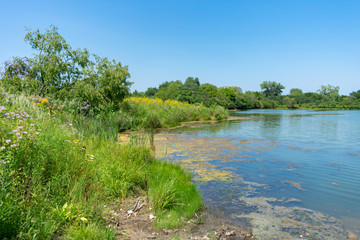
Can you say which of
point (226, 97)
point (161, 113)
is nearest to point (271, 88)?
point (226, 97)

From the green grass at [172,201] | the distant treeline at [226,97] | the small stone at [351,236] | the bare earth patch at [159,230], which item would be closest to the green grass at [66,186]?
the green grass at [172,201]

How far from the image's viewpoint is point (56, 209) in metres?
3.13

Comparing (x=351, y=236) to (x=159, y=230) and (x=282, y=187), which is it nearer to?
(x=282, y=187)

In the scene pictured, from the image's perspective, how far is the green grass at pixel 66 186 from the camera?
2732mm

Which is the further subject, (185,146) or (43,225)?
(185,146)

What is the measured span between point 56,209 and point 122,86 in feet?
37.3

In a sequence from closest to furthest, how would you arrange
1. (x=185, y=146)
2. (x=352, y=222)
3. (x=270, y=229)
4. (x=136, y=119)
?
(x=270, y=229)
(x=352, y=222)
(x=185, y=146)
(x=136, y=119)

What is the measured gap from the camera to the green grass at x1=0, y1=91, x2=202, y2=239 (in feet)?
8.96

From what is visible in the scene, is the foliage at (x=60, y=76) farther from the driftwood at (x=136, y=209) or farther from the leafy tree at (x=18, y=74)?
the driftwood at (x=136, y=209)

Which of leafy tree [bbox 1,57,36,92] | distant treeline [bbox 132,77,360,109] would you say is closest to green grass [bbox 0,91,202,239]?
Result: leafy tree [bbox 1,57,36,92]

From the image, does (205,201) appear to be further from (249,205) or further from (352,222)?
(352,222)

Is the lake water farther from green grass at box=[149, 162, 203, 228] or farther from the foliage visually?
the foliage

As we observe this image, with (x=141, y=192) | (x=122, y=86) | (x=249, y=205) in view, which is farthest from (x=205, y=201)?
(x=122, y=86)

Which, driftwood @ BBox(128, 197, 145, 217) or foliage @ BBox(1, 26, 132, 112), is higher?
foliage @ BBox(1, 26, 132, 112)
